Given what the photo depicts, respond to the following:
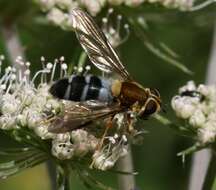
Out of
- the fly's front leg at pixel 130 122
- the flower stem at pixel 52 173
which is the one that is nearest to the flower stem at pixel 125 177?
the fly's front leg at pixel 130 122

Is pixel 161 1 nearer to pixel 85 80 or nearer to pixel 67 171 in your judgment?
pixel 85 80

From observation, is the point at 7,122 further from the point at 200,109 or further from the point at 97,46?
the point at 200,109

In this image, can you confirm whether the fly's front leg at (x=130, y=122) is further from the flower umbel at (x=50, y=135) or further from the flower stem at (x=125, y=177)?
the flower stem at (x=125, y=177)

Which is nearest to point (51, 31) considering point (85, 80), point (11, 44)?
point (11, 44)

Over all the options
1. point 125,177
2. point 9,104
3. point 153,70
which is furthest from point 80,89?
point 153,70

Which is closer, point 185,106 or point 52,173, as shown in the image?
point 185,106
